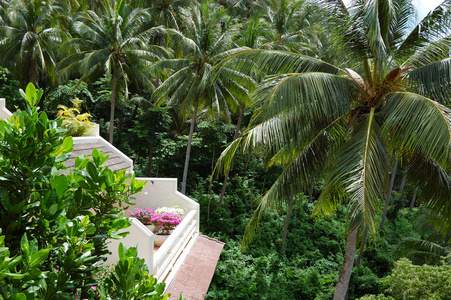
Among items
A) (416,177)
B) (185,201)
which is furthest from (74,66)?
(416,177)

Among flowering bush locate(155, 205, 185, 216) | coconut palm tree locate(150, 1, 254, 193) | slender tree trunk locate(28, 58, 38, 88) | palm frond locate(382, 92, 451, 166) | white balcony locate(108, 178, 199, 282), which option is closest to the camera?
white balcony locate(108, 178, 199, 282)

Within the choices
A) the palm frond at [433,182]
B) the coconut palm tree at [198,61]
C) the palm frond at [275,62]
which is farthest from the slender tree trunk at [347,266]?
the coconut palm tree at [198,61]

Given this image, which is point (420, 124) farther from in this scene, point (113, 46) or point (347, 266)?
point (113, 46)

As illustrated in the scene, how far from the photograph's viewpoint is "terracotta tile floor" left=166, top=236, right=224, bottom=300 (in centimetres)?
709

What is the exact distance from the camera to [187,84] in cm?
1764

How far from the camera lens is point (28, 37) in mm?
20438

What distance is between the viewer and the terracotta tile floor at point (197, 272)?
709 cm

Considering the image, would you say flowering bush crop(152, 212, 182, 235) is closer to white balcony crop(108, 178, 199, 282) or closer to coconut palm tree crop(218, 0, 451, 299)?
white balcony crop(108, 178, 199, 282)

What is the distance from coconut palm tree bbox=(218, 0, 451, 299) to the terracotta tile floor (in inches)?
47.7

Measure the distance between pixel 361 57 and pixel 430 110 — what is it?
284 centimetres

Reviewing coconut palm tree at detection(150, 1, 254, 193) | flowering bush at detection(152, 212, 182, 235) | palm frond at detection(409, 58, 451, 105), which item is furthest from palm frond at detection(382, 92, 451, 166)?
coconut palm tree at detection(150, 1, 254, 193)

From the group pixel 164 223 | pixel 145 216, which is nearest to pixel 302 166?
pixel 164 223

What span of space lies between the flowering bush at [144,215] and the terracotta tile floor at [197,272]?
1.27 meters

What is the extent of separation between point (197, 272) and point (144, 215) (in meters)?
2.04
